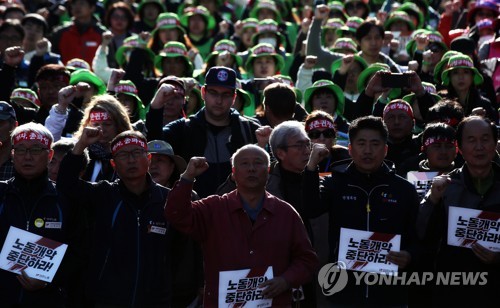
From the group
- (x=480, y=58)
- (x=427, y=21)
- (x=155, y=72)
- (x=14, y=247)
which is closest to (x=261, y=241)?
(x=14, y=247)

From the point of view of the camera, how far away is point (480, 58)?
14.8 metres

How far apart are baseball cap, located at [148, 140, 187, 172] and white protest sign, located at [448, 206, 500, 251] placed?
2279 mm

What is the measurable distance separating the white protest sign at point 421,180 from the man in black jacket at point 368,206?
62 centimetres

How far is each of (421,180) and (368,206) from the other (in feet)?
3.15

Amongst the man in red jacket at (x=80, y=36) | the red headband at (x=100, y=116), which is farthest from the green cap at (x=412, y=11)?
the red headband at (x=100, y=116)

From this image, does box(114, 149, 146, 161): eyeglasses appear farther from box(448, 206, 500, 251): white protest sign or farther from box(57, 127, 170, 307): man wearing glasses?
box(448, 206, 500, 251): white protest sign

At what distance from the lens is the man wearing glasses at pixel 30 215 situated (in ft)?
27.0

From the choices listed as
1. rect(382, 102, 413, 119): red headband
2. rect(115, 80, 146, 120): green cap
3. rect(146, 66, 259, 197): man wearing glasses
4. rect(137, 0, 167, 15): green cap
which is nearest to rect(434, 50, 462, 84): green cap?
rect(382, 102, 413, 119): red headband

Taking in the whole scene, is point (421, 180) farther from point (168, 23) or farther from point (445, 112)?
point (168, 23)

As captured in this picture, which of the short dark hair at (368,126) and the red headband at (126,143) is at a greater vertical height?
the short dark hair at (368,126)

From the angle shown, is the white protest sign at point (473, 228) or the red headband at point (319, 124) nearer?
the white protest sign at point (473, 228)

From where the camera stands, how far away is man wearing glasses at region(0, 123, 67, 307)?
8.23 m

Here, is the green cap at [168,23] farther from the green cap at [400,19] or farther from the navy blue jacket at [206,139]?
the navy blue jacket at [206,139]

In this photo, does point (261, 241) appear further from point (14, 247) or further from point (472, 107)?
point (472, 107)
